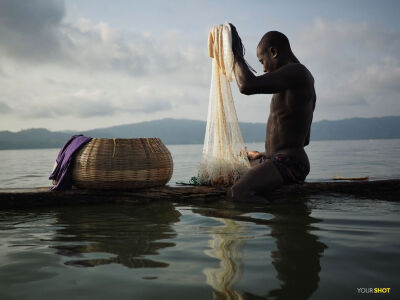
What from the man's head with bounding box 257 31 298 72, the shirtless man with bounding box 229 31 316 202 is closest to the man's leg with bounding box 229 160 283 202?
the shirtless man with bounding box 229 31 316 202

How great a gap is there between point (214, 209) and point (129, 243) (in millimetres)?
1356

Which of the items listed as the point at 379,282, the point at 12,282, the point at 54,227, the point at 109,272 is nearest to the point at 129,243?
the point at 109,272

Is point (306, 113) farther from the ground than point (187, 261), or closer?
farther from the ground

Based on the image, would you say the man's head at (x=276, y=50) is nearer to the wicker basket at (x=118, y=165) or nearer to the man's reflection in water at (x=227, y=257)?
the wicker basket at (x=118, y=165)

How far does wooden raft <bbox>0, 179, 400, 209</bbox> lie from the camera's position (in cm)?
375

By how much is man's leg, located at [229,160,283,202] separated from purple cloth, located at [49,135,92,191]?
194cm

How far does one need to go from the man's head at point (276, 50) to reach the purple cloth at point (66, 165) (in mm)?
2438

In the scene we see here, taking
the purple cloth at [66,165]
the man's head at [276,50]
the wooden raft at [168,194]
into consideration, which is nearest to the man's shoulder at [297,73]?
the man's head at [276,50]

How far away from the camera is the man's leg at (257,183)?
3.61 m

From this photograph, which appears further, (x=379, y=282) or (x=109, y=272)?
(x=109, y=272)

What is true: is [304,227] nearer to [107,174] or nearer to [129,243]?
[129,243]

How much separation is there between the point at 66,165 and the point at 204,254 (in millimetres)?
2658

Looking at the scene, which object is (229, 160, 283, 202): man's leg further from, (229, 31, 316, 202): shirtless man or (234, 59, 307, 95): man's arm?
(234, 59, 307, 95): man's arm

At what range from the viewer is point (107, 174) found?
392cm
